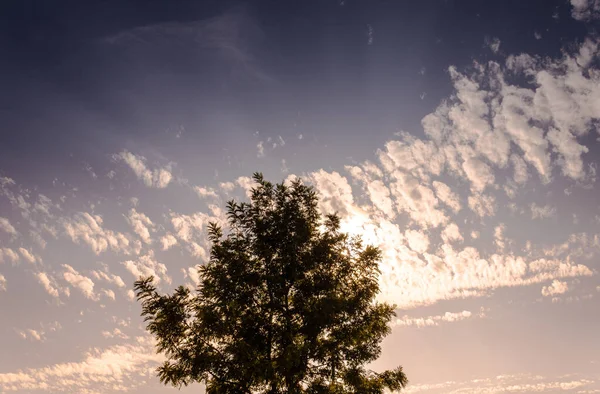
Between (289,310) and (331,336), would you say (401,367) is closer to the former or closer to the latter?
(331,336)

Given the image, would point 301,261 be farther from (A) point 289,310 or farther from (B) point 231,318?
(B) point 231,318

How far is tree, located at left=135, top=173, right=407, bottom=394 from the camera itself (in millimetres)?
Answer: 12094

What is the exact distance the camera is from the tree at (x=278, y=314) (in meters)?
12.1

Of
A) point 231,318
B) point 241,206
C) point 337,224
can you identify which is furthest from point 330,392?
point 241,206

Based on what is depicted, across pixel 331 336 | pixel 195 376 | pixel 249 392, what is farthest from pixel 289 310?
pixel 195 376

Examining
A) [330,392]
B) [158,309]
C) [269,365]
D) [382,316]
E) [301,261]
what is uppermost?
[301,261]

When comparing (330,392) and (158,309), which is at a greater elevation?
(158,309)

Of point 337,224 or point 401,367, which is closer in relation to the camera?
point 401,367

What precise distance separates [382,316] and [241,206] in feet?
21.0

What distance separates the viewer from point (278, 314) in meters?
13.2

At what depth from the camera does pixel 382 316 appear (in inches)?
529

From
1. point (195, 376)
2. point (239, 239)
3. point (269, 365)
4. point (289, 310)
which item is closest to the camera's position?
point (269, 365)

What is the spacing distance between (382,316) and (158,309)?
7455 millimetres

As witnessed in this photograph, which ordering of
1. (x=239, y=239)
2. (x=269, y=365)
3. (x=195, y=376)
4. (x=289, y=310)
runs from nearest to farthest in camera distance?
1. (x=269, y=365)
2. (x=195, y=376)
3. (x=289, y=310)
4. (x=239, y=239)
